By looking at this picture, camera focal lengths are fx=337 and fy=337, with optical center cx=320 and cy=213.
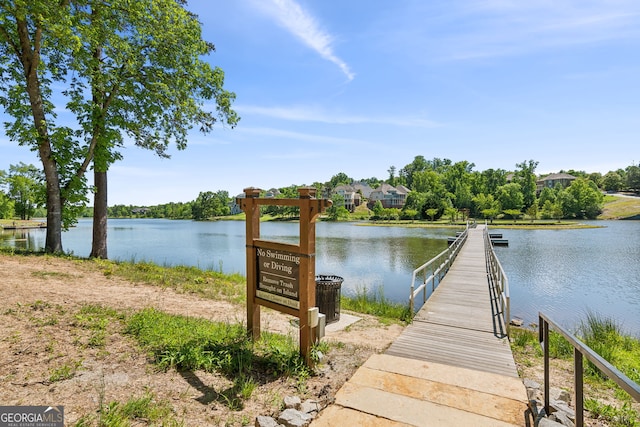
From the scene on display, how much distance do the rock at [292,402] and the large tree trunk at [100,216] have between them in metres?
12.1

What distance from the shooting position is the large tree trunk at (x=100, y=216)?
12.6m

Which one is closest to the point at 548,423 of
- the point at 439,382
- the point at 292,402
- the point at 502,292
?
the point at 439,382

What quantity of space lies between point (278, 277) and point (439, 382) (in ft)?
7.89

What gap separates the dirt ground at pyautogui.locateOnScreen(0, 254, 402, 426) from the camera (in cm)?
311

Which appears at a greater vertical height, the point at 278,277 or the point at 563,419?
the point at 278,277

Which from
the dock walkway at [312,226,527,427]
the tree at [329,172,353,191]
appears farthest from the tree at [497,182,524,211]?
the dock walkway at [312,226,527,427]

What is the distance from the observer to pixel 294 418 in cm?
309

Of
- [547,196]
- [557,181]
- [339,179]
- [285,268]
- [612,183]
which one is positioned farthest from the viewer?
[339,179]

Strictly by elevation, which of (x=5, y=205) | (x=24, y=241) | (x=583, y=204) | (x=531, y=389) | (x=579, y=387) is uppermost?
(x=5, y=205)

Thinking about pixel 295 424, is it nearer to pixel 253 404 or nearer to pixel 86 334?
pixel 253 404

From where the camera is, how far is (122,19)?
11805 millimetres

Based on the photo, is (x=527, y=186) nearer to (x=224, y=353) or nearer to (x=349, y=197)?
(x=349, y=197)

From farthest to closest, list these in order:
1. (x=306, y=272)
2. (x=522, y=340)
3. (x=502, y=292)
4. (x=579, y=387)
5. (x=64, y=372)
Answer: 1. (x=502, y=292)
2. (x=522, y=340)
3. (x=306, y=272)
4. (x=64, y=372)
5. (x=579, y=387)

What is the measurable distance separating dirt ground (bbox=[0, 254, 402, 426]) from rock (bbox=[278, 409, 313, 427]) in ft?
0.76
